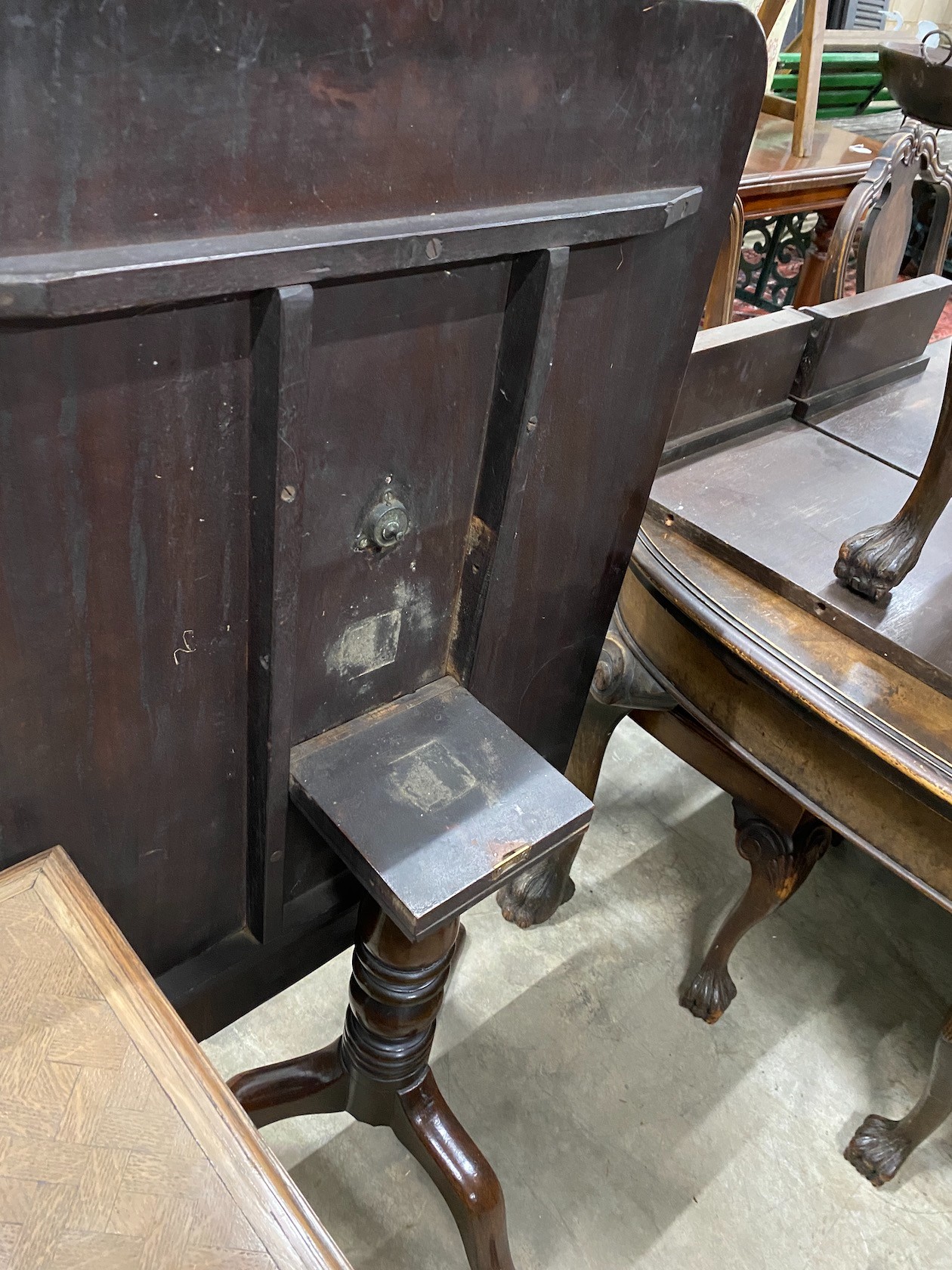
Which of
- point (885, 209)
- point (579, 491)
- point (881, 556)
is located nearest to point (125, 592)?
point (579, 491)

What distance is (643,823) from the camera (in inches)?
72.2

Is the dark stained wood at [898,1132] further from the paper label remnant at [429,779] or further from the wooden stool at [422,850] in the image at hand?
the paper label remnant at [429,779]

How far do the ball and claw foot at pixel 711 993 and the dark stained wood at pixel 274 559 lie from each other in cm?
87

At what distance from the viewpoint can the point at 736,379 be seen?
→ 4.23 feet

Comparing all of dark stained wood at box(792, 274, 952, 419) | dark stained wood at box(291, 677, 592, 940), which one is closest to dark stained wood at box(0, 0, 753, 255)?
dark stained wood at box(291, 677, 592, 940)

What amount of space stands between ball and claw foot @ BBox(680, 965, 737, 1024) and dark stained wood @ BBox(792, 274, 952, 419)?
865 mm

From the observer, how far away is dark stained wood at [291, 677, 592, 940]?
72 centimetres

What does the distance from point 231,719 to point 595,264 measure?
442mm

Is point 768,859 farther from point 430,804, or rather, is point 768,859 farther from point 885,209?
point 885,209

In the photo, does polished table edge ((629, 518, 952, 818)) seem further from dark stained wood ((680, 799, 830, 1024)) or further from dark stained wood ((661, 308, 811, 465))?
dark stained wood ((680, 799, 830, 1024))

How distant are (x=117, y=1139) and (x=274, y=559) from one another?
356 mm

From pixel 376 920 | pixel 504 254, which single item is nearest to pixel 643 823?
pixel 376 920

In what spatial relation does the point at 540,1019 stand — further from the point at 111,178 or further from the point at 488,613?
the point at 111,178

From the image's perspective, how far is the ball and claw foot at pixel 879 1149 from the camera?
51.7 inches
